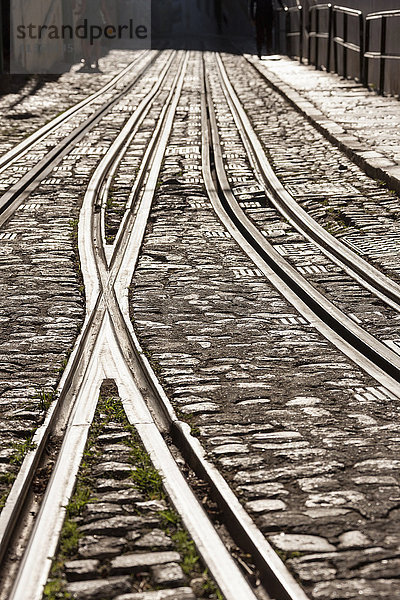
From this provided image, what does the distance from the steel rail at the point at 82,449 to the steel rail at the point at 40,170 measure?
2548 mm

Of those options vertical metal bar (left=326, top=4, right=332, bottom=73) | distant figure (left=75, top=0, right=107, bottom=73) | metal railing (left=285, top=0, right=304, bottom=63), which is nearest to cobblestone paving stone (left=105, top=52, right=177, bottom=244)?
vertical metal bar (left=326, top=4, right=332, bottom=73)

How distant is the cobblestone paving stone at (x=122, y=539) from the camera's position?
290 centimetres

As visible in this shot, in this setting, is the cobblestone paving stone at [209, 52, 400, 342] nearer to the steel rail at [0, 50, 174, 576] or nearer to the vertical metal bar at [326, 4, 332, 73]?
the steel rail at [0, 50, 174, 576]

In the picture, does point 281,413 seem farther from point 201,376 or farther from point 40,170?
point 40,170

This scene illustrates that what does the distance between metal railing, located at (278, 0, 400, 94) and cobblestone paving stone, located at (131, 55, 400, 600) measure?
11051 mm

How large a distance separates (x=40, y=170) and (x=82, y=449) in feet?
26.0

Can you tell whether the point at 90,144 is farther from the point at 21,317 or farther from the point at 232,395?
the point at 232,395

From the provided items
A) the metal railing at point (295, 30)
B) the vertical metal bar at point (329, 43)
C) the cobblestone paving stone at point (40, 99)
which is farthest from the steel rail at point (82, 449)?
the metal railing at point (295, 30)

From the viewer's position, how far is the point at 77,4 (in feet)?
106

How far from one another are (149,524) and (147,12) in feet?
207

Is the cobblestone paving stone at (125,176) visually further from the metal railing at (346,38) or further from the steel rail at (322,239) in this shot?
the metal railing at (346,38)

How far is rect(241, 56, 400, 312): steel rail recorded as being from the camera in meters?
6.28

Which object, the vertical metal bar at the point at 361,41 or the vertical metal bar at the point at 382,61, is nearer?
the vertical metal bar at the point at 382,61

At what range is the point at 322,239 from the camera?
25.4 feet
